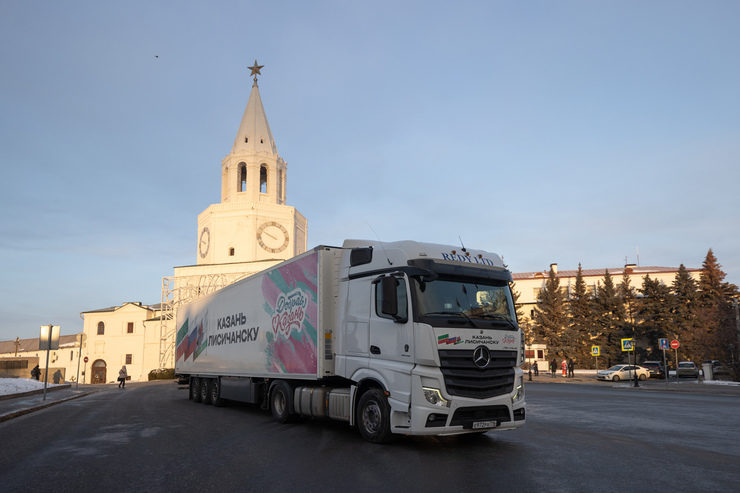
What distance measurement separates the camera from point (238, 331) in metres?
15.9

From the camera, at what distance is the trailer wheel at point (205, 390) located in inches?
736

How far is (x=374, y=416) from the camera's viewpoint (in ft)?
31.6

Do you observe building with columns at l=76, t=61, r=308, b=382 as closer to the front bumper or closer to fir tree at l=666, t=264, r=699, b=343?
fir tree at l=666, t=264, r=699, b=343

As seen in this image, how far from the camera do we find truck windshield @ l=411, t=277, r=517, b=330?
9141 mm

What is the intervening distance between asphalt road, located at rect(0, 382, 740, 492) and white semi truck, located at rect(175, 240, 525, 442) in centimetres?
58

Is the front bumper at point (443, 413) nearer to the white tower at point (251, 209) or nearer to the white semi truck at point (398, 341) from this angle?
the white semi truck at point (398, 341)

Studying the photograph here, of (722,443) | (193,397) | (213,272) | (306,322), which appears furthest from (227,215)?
(722,443)

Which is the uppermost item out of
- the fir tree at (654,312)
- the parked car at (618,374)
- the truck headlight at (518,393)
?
the fir tree at (654,312)

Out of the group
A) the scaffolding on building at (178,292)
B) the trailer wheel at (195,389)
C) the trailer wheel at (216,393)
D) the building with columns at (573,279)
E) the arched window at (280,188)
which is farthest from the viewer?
the building with columns at (573,279)

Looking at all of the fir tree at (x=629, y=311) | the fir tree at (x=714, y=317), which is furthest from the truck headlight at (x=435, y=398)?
the fir tree at (x=629, y=311)

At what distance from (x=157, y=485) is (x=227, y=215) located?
6071 centimetres

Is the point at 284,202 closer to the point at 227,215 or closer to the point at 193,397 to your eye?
the point at 227,215

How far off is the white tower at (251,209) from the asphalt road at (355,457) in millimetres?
52239

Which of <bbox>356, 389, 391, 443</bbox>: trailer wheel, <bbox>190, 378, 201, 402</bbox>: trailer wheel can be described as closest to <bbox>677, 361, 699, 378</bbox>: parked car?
<bbox>190, 378, 201, 402</bbox>: trailer wheel
